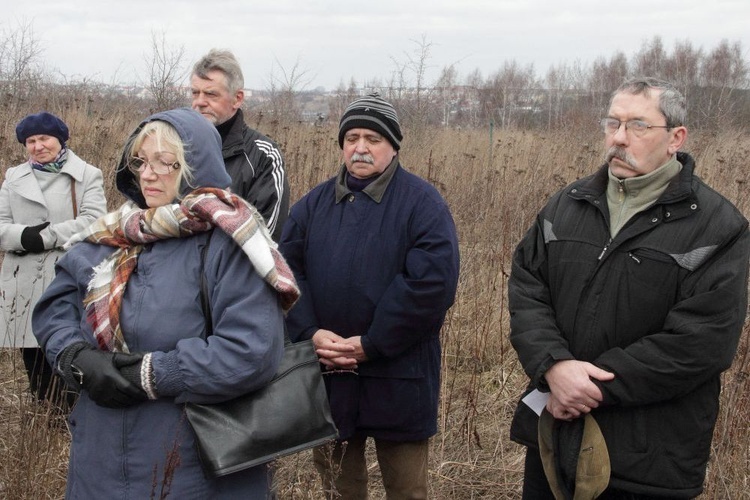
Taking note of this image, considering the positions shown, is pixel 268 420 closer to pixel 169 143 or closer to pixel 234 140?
pixel 169 143

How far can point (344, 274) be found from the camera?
2.78 meters

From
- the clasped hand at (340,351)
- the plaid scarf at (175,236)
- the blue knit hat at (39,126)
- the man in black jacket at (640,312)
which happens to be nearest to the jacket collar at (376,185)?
the clasped hand at (340,351)

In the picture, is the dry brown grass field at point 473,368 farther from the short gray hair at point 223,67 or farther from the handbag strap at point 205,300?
the short gray hair at point 223,67

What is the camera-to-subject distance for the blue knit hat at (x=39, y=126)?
13.3 feet

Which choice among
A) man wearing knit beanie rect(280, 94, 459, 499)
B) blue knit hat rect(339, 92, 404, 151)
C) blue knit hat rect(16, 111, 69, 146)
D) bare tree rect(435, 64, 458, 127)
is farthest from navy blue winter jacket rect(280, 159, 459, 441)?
bare tree rect(435, 64, 458, 127)

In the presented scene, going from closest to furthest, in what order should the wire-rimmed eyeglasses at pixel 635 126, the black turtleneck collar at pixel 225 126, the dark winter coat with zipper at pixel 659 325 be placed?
the dark winter coat with zipper at pixel 659 325, the wire-rimmed eyeglasses at pixel 635 126, the black turtleneck collar at pixel 225 126

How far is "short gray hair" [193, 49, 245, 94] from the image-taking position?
3.68 m

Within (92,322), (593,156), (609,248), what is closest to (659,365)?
(609,248)

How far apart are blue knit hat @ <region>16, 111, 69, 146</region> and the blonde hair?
228cm

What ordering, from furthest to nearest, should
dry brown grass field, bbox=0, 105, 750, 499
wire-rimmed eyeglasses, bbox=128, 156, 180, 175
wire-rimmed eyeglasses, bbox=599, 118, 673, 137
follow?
dry brown grass field, bbox=0, 105, 750, 499, wire-rimmed eyeglasses, bbox=599, 118, 673, 137, wire-rimmed eyeglasses, bbox=128, 156, 180, 175

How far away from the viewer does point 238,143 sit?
360cm

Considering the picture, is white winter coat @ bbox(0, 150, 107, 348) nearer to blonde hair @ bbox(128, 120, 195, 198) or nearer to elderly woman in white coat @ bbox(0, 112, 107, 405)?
elderly woman in white coat @ bbox(0, 112, 107, 405)

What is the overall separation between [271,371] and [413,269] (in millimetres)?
843

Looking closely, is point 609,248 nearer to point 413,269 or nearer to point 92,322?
point 413,269
